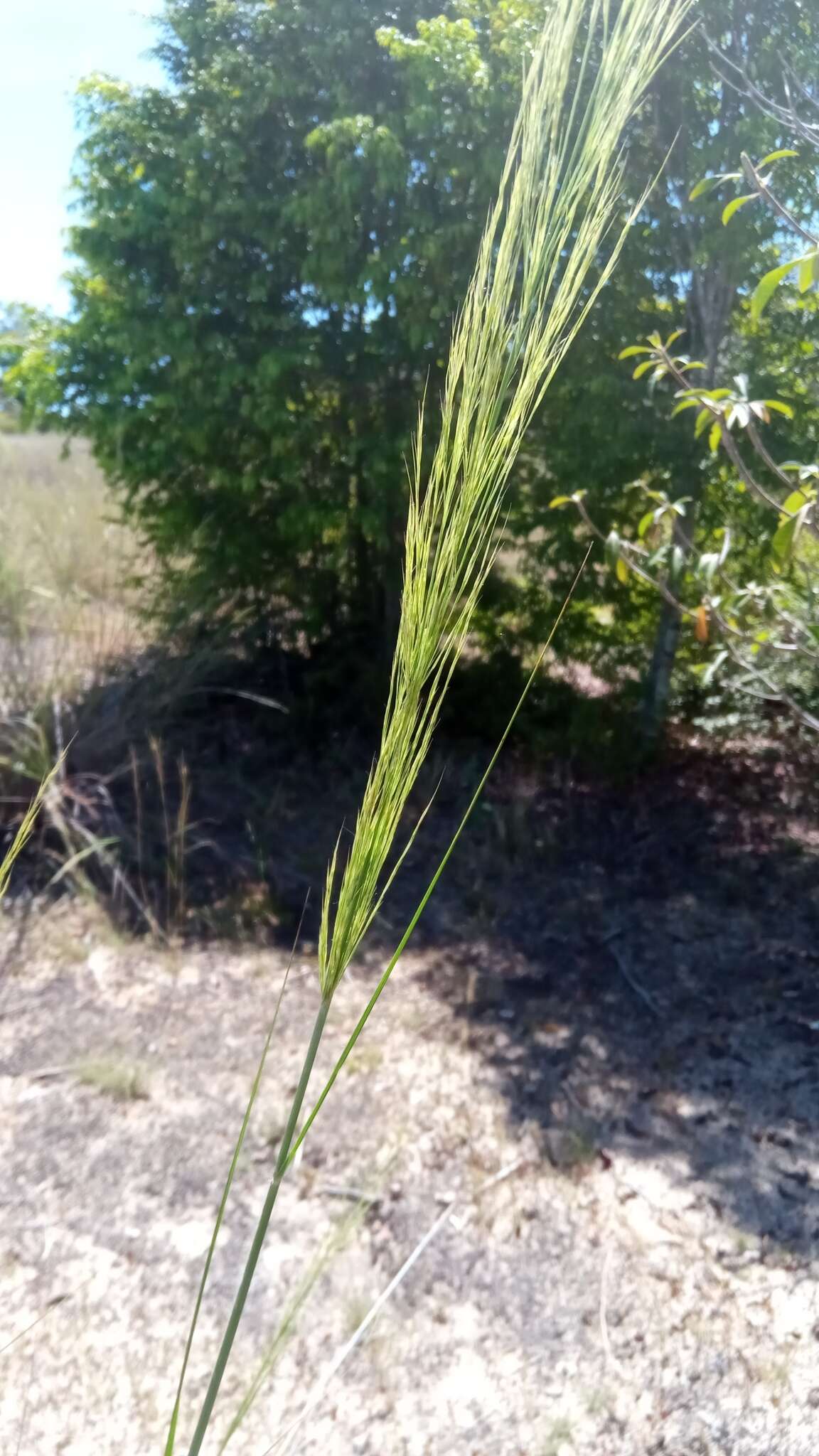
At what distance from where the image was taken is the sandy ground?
209 centimetres

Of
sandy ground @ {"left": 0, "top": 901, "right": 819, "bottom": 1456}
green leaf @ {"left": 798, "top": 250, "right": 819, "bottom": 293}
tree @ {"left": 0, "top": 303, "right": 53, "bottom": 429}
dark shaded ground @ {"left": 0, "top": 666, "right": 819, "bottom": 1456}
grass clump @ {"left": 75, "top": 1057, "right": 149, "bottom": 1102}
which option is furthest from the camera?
tree @ {"left": 0, "top": 303, "right": 53, "bottom": 429}

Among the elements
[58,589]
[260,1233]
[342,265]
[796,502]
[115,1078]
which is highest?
[342,265]

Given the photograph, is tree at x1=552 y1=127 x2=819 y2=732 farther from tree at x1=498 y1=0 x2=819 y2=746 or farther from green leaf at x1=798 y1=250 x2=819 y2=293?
green leaf at x1=798 y1=250 x2=819 y2=293

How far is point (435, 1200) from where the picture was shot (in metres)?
2.69

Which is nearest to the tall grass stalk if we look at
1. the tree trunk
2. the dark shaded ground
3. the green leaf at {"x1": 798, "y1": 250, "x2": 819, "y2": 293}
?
the green leaf at {"x1": 798, "y1": 250, "x2": 819, "y2": 293}

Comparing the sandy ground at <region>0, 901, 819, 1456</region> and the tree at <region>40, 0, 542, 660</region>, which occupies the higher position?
the tree at <region>40, 0, 542, 660</region>

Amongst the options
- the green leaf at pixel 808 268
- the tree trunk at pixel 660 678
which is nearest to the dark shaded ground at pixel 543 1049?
the tree trunk at pixel 660 678

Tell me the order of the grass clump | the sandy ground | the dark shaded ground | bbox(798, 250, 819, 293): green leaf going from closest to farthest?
bbox(798, 250, 819, 293): green leaf < the sandy ground < the dark shaded ground < the grass clump

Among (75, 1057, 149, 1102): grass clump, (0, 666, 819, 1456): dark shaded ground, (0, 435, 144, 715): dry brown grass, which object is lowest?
(75, 1057, 149, 1102): grass clump

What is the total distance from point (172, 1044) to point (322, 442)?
124 inches

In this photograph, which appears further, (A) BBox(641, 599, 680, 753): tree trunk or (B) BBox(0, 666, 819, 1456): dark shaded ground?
(A) BBox(641, 599, 680, 753): tree trunk

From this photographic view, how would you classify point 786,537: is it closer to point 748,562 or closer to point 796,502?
point 796,502

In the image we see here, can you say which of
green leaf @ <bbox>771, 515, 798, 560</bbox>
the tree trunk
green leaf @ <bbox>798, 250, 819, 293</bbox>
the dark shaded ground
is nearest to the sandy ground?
the dark shaded ground

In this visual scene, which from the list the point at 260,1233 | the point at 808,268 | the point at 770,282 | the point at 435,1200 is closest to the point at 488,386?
the point at 260,1233
